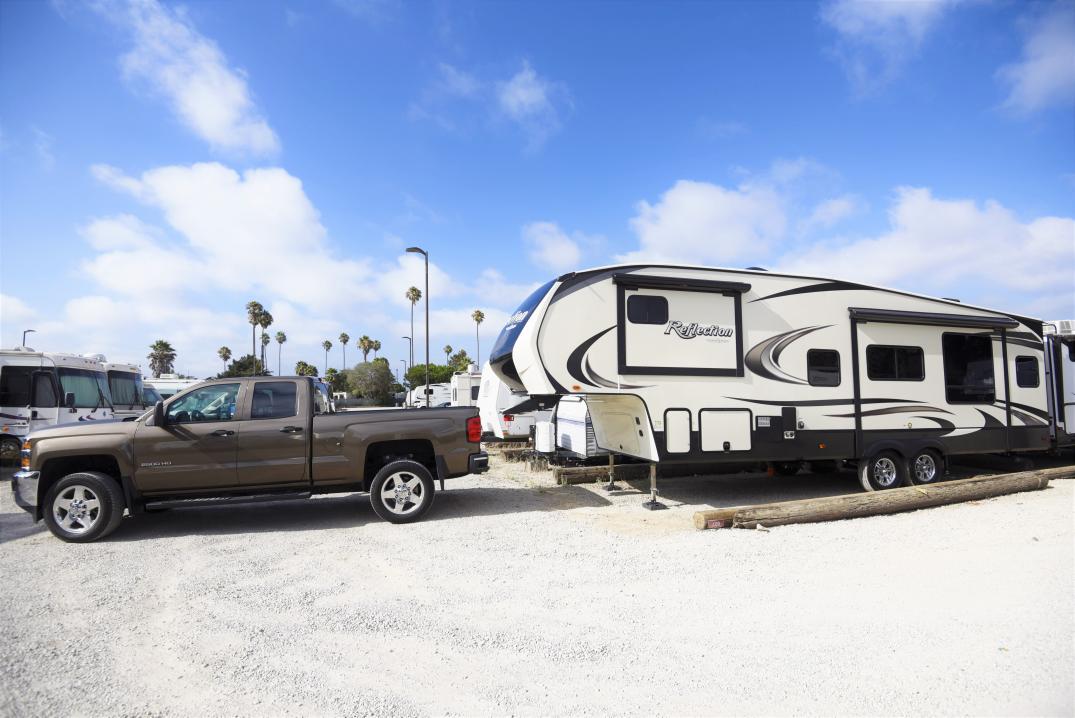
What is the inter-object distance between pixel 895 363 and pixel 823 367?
1.31m

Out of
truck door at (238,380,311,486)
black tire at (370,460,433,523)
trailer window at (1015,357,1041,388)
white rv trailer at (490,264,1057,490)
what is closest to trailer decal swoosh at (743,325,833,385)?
white rv trailer at (490,264,1057,490)

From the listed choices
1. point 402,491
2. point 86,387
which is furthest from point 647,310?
point 86,387

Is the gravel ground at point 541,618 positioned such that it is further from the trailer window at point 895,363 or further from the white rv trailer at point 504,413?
the white rv trailer at point 504,413

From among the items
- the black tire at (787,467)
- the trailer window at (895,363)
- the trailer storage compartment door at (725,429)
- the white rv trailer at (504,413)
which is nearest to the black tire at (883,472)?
the black tire at (787,467)

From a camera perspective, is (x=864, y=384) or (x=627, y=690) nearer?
(x=627, y=690)

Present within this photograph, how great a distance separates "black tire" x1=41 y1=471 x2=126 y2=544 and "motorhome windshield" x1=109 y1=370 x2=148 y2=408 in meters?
8.41

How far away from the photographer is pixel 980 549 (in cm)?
578

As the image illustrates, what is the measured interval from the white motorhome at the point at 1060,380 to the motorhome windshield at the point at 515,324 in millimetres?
8864

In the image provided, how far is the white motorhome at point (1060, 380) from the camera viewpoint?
32.0ft

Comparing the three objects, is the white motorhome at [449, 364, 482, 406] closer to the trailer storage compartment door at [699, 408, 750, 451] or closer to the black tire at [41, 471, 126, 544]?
the trailer storage compartment door at [699, 408, 750, 451]

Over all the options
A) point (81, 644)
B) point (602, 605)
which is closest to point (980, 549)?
point (602, 605)

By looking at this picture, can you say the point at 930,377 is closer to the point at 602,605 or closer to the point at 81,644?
the point at 602,605

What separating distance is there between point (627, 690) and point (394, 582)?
2.53 meters

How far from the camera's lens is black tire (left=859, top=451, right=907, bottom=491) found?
27.8 feet
